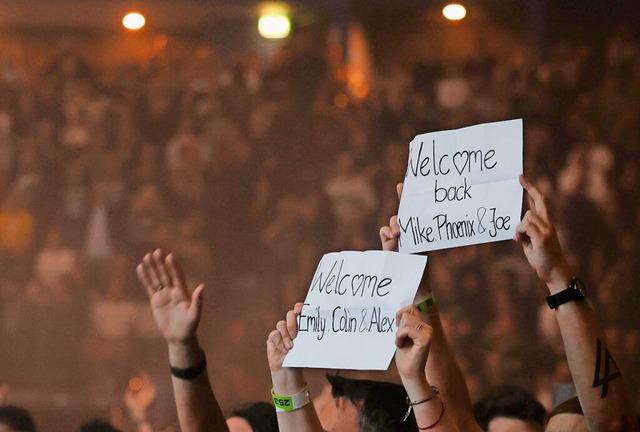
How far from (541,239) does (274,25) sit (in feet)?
4.03

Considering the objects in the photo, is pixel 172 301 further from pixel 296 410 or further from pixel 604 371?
pixel 604 371

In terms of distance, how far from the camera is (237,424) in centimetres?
227

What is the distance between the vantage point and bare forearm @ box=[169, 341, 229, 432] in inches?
84.4

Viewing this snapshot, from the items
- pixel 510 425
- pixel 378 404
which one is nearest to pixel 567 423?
pixel 378 404

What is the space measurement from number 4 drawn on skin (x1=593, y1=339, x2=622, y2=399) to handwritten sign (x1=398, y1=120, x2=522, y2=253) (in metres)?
0.22

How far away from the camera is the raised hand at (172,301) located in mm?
2076

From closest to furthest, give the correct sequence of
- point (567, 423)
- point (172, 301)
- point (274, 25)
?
point (567, 423), point (172, 301), point (274, 25)

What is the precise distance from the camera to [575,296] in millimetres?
1353

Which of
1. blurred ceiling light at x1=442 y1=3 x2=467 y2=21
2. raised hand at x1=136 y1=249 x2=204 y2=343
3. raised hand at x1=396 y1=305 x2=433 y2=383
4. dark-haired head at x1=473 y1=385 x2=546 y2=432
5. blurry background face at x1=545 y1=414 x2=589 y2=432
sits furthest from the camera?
blurred ceiling light at x1=442 y1=3 x2=467 y2=21

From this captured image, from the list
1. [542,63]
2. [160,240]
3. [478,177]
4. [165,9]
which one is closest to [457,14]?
[542,63]

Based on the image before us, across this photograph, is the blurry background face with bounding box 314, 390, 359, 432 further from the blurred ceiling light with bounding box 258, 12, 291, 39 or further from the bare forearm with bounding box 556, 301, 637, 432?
the blurred ceiling light with bounding box 258, 12, 291, 39

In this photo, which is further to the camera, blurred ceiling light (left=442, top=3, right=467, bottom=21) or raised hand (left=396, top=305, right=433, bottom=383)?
blurred ceiling light (left=442, top=3, right=467, bottom=21)

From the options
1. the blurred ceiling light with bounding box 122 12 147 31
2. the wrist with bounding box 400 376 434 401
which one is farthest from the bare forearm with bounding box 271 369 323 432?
the blurred ceiling light with bounding box 122 12 147 31

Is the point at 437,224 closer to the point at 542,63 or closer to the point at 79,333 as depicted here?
the point at 542,63
